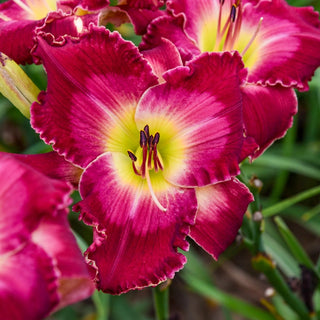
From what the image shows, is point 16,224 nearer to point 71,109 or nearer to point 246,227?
point 71,109

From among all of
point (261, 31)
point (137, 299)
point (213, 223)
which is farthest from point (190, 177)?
point (137, 299)

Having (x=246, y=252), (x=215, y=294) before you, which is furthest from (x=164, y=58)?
(x=246, y=252)

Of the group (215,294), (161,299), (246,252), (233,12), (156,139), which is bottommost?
(246,252)

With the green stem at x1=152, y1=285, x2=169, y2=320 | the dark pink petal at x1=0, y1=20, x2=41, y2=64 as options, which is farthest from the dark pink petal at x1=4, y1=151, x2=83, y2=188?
the green stem at x1=152, y1=285, x2=169, y2=320

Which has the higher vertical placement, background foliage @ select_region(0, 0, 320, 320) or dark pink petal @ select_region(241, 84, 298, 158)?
dark pink petal @ select_region(241, 84, 298, 158)

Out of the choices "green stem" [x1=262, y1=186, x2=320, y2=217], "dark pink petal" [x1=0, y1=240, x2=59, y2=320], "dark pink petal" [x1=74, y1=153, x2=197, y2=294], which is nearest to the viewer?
"dark pink petal" [x1=0, y1=240, x2=59, y2=320]

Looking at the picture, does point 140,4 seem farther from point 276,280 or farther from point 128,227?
point 276,280

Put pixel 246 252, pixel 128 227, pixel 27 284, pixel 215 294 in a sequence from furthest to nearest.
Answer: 1. pixel 246 252
2. pixel 215 294
3. pixel 128 227
4. pixel 27 284

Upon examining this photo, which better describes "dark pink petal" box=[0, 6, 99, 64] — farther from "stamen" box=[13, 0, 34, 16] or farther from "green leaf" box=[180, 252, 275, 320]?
"green leaf" box=[180, 252, 275, 320]
